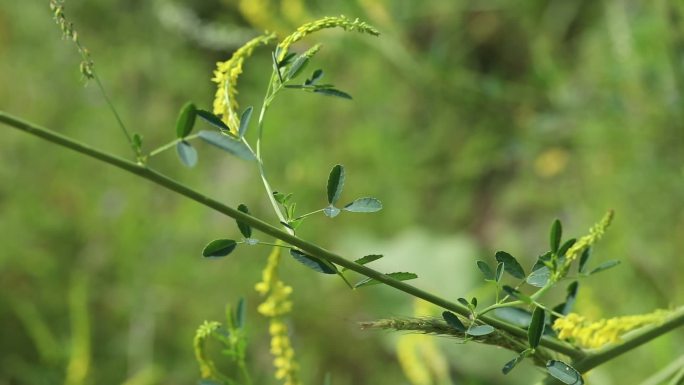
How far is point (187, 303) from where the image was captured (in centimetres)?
174

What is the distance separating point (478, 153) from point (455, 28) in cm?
32

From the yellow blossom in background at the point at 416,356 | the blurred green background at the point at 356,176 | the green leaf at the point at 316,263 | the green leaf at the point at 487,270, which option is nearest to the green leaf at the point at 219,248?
the green leaf at the point at 316,263

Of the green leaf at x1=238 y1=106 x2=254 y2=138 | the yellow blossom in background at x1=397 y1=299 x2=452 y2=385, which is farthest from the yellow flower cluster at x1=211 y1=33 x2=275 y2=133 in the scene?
the yellow blossom in background at x1=397 y1=299 x2=452 y2=385

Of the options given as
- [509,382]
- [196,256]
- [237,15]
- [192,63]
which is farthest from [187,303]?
[237,15]

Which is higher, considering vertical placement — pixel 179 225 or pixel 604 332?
pixel 179 225

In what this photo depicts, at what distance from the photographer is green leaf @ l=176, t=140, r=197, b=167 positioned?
45 cm

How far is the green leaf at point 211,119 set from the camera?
0.44 meters

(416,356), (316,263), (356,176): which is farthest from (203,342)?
(356,176)

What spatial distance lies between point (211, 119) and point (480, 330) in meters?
0.17

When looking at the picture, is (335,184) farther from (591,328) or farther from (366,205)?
(591,328)

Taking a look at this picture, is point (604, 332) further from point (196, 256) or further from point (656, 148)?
point (196, 256)

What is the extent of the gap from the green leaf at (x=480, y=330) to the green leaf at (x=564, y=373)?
46mm

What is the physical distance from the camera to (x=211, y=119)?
Answer: 0.44 meters

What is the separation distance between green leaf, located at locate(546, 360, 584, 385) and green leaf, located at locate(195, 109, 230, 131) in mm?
216
